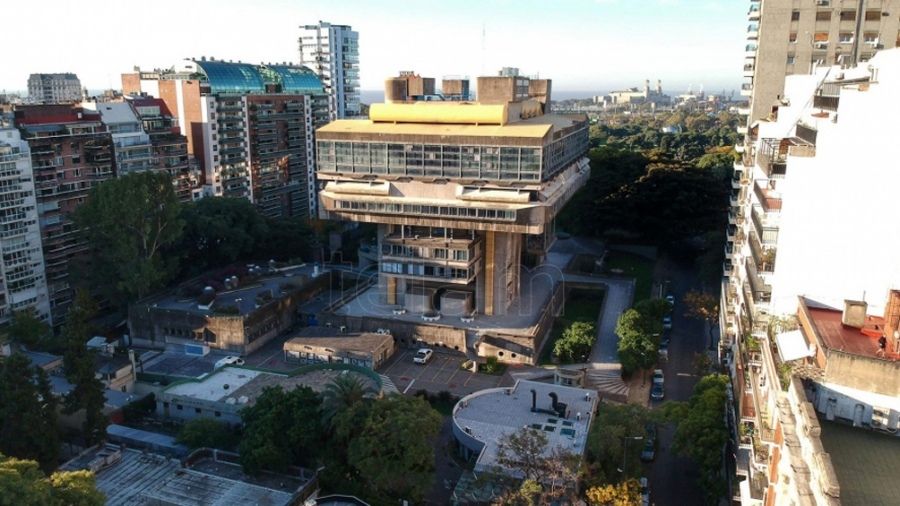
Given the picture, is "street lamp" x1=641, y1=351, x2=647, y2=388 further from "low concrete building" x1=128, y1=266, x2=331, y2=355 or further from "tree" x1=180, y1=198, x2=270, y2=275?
"tree" x1=180, y1=198, x2=270, y2=275

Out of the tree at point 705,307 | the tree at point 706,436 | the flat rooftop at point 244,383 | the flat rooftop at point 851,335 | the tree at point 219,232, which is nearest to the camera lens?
the flat rooftop at point 851,335

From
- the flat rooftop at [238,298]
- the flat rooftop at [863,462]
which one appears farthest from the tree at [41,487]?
the flat rooftop at [238,298]

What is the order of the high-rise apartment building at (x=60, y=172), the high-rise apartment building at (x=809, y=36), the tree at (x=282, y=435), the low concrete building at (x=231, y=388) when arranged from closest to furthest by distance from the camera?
the tree at (x=282, y=435) < the low concrete building at (x=231, y=388) < the high-rise apartment building at (x=809, y=36) < the high-rise apartment building at (x=60, y=172)

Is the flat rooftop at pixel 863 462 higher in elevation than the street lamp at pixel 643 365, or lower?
higher

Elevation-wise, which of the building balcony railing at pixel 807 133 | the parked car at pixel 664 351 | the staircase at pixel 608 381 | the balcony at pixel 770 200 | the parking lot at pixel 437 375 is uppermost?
the building balcony railing at pixel 807 133

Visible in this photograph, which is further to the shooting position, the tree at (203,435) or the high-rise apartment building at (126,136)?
the high-rise apartment building at (126,136)

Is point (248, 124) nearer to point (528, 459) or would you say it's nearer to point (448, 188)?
point (448, 188)

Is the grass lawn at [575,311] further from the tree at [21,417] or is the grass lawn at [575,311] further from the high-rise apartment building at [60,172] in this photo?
the high-rise apartment building at [60,172]

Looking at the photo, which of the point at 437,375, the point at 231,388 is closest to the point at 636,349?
the point at 437,375
